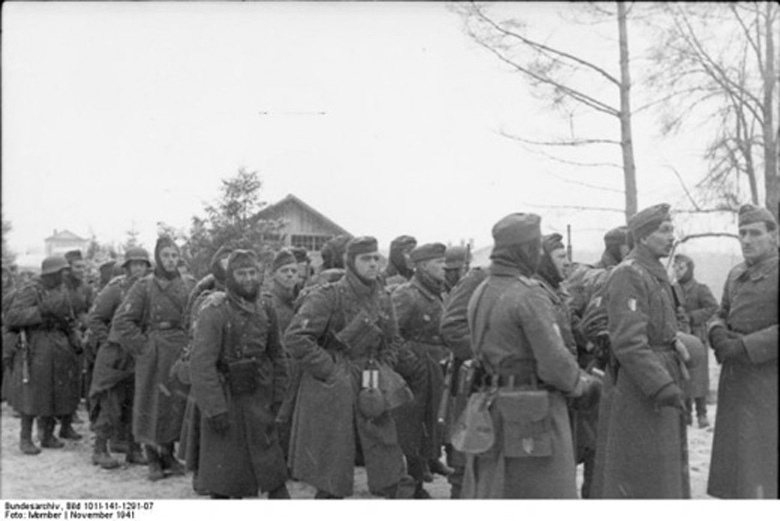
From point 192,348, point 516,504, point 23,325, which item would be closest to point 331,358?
point 192,348

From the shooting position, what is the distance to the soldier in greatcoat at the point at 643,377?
4.38 m

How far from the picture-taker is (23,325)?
816 cm

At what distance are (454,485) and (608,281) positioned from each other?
1843 mm

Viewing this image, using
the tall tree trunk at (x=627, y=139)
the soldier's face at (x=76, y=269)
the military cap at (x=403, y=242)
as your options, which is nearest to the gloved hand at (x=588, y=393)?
the tall tree trunk at (x=627, y=139)

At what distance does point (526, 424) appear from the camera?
12.7ft

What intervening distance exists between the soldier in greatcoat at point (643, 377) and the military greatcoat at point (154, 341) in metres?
3.76

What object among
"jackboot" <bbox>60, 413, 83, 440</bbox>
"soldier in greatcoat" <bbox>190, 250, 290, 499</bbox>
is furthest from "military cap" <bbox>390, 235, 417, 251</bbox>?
"jackboot" <bbox>60, 413, 83, 440</bbox>

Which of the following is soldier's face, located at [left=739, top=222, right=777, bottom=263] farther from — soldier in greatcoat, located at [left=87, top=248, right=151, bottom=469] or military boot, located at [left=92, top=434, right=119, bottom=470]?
military boot, located at [left=92, top=434, right=119, bottom=470]

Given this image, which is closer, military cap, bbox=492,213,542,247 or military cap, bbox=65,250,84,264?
military cap, bbox=492,213,542,247

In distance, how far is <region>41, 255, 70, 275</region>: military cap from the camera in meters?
8.19

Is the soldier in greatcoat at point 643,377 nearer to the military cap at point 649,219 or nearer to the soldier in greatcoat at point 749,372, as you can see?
the military cap at point 649,219

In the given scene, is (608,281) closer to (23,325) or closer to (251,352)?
(251,352)

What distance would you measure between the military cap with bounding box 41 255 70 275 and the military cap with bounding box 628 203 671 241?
5815 millimetres

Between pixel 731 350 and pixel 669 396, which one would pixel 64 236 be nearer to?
pixel 669 396
